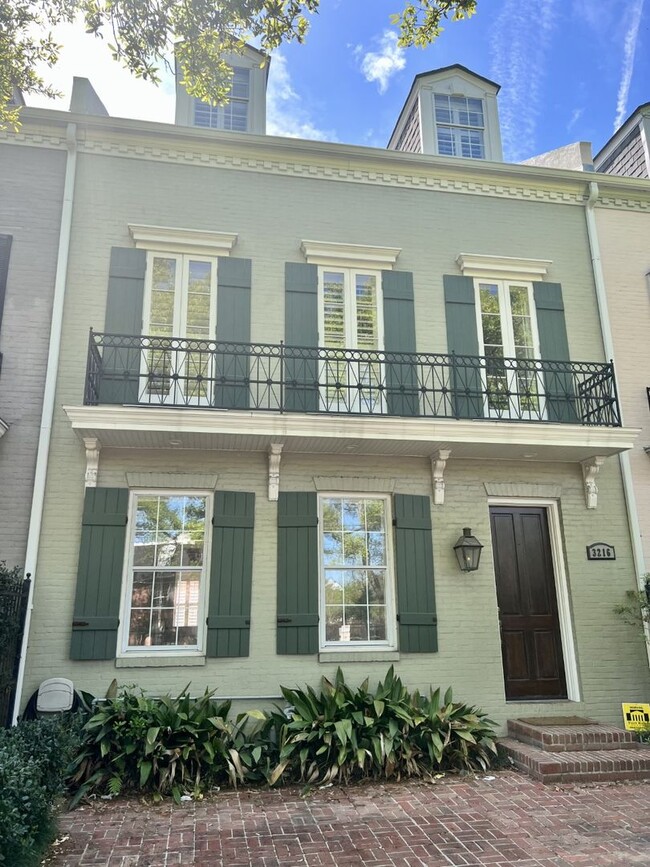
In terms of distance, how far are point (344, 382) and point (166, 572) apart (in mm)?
3341

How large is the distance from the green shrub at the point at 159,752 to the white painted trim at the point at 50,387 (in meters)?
1.17

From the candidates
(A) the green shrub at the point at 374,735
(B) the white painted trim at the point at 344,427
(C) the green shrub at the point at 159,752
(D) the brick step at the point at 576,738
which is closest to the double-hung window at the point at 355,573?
(A) the green shrub at the point at 374,735

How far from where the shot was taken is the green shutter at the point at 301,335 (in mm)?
7656

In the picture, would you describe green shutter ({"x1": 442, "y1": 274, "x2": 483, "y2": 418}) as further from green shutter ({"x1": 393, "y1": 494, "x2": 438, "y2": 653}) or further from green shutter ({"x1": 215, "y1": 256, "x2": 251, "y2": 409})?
green shutter ({"x1": 215, "y1": 256, "x2": 251, "y2": 409})

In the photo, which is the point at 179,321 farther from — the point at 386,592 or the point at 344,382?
the point at 386,592

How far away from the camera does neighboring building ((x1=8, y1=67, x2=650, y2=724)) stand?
276 inches

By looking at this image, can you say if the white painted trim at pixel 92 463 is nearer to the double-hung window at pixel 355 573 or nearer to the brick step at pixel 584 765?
the double-hung window at pixel 355 573

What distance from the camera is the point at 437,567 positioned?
25.1 feet

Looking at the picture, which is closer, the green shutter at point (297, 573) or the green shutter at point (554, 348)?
the green shutter at point (297, 573)

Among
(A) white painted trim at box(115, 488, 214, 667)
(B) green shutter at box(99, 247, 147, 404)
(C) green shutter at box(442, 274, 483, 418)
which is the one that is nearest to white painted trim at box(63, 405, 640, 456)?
(B) green shutter at box(99, 247, 147, 404)

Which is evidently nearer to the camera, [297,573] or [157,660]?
[157,660]

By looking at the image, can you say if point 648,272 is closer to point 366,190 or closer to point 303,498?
point 366,190

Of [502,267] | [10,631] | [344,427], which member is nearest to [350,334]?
[344,427]

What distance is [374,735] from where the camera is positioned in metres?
6.12
